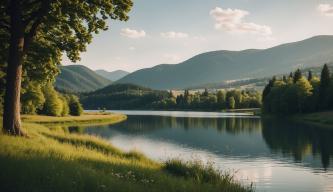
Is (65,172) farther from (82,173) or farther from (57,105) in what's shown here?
(57,105)

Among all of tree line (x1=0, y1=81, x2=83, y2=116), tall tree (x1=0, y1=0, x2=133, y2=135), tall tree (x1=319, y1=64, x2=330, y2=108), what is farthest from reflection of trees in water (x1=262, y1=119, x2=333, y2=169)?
tall tree (x1=319, y1=64, x2=330, y2=108)

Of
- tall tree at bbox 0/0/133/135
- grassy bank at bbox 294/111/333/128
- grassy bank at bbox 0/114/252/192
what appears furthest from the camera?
grassy bank at bbox 294/111/333/128

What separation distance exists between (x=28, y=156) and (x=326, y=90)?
13126 cm

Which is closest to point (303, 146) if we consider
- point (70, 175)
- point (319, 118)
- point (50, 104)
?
point (70, 175)

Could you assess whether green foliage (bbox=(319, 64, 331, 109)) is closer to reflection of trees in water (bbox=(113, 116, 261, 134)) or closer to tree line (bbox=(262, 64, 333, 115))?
tree line (bbox=(262, 64, 333, 115))

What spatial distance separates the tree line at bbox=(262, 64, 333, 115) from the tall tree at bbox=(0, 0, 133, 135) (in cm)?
11775

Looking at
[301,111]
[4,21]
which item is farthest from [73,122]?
[4,21]

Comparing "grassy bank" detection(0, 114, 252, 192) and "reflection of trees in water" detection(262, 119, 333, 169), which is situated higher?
"grassy bank" detection(0, 114, 252, 192)

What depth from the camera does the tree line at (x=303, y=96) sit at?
13412 cm

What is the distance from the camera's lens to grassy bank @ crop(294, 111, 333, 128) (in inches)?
4483

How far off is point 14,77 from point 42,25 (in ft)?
18.1

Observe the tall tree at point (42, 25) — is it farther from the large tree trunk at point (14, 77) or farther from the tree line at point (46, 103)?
the tree line at point (46, 103)

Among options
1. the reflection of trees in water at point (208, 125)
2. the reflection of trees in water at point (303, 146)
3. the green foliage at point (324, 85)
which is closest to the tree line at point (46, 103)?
the reflection of trees in water at point (208, 125)

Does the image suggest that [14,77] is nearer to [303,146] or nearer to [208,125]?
[303,146]
